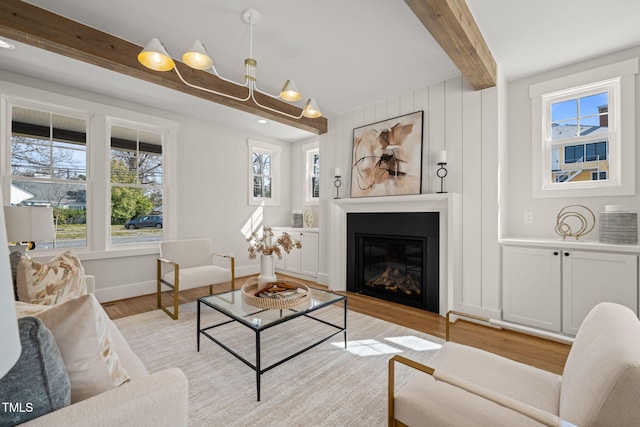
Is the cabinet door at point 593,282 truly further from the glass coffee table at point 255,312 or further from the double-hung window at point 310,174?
the double-hung window at point 310,174

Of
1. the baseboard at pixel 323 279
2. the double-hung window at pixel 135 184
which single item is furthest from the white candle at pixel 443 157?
the double-hung window at pixel 135 184

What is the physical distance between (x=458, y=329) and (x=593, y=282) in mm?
1189

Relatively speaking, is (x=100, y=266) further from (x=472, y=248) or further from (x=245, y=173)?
(x=472, y=248)

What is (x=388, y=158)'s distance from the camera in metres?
3.74

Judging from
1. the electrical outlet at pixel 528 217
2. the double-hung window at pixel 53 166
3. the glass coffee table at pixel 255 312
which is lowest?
the glass coffee table at pixel 255 312

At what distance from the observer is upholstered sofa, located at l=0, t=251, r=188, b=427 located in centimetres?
86

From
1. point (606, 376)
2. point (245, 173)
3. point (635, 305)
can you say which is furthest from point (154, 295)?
Result: point (635, 305)

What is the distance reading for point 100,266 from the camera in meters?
3.63

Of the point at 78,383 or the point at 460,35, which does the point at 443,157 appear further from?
the point at 78,383

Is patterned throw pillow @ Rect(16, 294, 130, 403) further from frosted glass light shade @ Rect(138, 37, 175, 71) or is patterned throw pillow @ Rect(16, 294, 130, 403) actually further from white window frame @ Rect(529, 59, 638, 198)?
white window frame @ Rect(529, 59, 638, 198)

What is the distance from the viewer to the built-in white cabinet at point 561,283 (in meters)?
2.38

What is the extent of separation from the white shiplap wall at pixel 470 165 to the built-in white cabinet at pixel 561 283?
0.47 ft

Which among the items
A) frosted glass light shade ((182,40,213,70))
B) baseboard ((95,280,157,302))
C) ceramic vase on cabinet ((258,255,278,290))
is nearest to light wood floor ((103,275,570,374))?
baseboard ((95,280,157,302))

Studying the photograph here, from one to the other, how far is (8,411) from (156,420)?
15.8 inches
